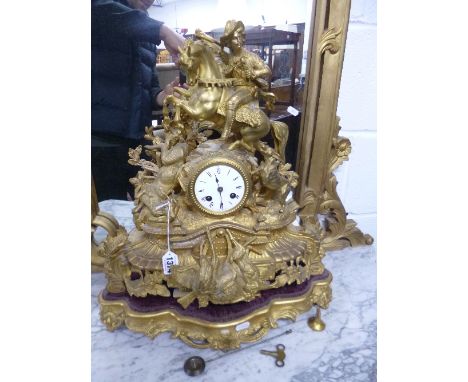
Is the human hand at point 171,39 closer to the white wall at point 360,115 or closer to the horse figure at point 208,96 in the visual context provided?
the horse figure at point 208,96

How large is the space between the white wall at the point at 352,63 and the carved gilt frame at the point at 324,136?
0.07m

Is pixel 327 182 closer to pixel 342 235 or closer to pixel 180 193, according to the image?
pixel 342 235

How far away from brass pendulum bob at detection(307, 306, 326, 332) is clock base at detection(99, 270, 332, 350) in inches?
1.8

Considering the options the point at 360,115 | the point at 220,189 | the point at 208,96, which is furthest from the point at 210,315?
the point at 360,115

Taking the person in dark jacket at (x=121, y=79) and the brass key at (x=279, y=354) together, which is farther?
the person in dark jacket at (x=121, y=79)

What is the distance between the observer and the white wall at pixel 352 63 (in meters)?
0.95

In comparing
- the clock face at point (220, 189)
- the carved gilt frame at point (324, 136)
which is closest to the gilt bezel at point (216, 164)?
the clock face at point (220, 189)

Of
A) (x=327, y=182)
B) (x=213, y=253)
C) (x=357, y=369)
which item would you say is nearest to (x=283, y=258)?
(x=213, y=253)

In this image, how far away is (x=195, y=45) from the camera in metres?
0.78

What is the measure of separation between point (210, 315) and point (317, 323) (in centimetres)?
29

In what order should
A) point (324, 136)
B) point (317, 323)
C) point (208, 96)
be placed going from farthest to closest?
point (324, 136), point (317, 323), point (208, 96)

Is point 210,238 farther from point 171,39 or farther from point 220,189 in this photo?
point 171,39

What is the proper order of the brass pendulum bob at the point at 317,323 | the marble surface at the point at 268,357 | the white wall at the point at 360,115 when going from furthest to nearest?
the white wall at the point at 360,115 < the brass pendulum bob at the point at 317,323 < the marble surface at the point at 268,357

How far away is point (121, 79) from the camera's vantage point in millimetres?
998
